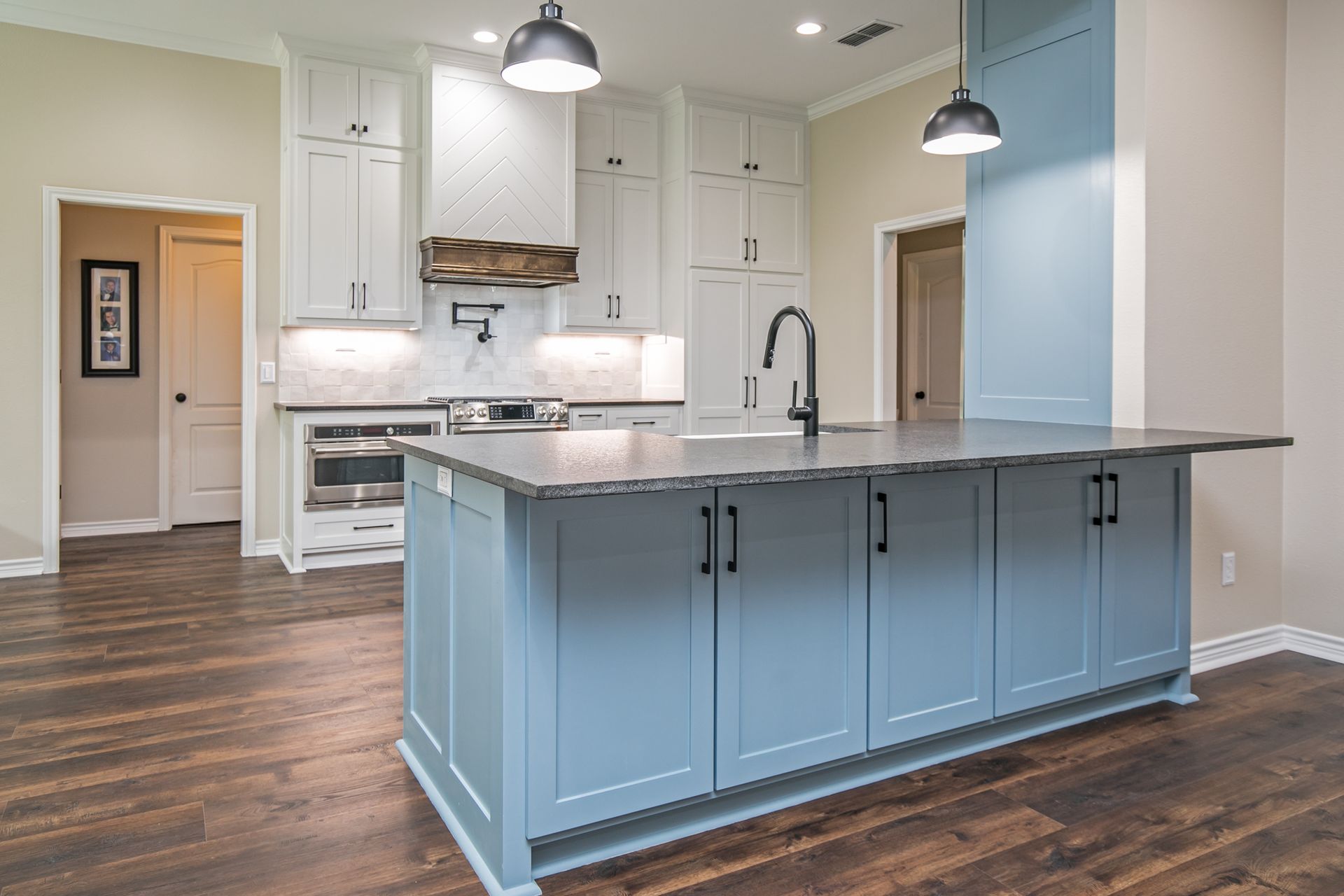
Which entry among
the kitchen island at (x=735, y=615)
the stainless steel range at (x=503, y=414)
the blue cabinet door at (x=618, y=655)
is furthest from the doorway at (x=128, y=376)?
the blue cabinet door at (x=618, y=655)

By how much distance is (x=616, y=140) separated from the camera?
593cm

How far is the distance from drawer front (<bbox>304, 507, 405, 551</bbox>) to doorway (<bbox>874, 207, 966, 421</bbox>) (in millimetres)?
3016

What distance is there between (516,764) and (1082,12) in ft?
10.6

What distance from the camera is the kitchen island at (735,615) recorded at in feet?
6.24

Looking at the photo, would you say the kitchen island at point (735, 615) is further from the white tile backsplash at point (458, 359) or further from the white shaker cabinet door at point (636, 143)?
the white shaker cabinet door at point (636, 143)

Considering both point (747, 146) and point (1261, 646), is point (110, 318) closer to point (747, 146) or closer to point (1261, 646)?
point (747, 146)

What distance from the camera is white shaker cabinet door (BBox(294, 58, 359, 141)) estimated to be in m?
5.02

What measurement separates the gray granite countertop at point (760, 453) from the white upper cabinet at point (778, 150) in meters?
3.46

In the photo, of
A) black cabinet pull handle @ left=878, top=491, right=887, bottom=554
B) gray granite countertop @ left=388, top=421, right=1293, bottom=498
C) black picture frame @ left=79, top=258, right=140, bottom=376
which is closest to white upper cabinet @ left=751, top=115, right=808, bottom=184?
gray granite countertop @ left=388, top=421, right=1293, bottom=498

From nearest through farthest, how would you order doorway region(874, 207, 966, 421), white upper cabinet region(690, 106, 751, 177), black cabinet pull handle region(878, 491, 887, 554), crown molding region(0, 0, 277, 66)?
black cabinet pull handle region(878, 491, 887, 554), crown molding region(0, 0, 277, 66), doorway region(874, 207, 966, 421), white upper cabinet region(690, 106, 751, 177)

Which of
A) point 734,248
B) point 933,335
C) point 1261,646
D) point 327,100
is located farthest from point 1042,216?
point 327,100

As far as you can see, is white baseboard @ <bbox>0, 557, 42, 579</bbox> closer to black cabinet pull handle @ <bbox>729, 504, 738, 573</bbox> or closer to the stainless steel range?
the stainless steel range

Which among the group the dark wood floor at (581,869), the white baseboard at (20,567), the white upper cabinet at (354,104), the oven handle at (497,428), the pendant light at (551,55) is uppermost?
the white upper cabinet at (354,104)

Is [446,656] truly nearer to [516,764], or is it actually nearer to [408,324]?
[516,764]
